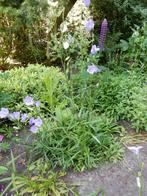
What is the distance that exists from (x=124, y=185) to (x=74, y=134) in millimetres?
518

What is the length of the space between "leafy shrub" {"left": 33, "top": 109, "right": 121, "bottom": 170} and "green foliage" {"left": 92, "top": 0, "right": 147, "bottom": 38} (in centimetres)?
186

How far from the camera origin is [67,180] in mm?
2387

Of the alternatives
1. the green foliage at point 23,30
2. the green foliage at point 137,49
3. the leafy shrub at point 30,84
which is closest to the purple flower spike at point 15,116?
the leafy shrub at point 30,84

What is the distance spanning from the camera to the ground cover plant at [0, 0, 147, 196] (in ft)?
8.00

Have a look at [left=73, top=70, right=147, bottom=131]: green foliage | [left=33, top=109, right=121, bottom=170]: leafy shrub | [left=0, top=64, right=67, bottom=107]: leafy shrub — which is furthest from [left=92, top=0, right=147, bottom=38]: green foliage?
[left=33, top=109, right=121, bottom=170]: leafy shrub

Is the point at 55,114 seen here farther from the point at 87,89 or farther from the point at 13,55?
the point at 13,55

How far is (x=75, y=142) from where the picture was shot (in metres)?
2.49

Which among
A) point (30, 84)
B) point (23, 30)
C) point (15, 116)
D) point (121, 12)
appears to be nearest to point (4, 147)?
point (15, 116)

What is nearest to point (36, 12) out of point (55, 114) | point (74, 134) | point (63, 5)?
point (63, 5)

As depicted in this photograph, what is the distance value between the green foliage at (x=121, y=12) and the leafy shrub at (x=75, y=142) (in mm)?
1859

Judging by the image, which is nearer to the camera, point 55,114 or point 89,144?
point 89,144

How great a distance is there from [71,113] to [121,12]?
199cm

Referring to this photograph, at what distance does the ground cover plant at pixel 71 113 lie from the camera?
244cm

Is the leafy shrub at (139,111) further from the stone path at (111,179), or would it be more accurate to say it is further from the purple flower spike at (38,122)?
the purple flower spike at (38,122)
